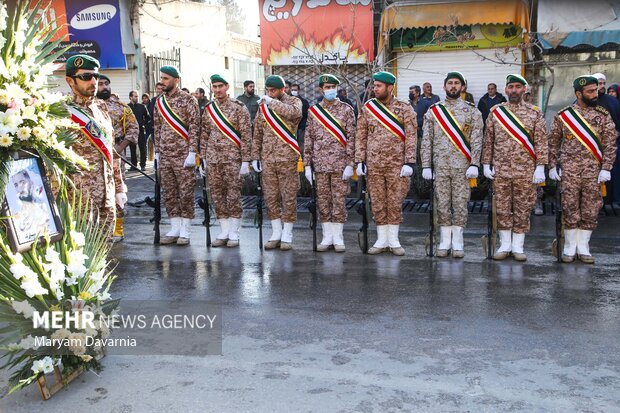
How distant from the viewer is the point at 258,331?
578 centimetres

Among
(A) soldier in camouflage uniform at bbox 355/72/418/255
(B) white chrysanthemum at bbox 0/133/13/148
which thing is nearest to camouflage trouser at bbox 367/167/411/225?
(A) soldier in camouflage uniform at bbox 355/72/418/255

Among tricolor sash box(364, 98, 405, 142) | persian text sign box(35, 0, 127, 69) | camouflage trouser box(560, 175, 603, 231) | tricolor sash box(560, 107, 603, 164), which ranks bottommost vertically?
camouflage trouser box(560, 175, 603, 231)

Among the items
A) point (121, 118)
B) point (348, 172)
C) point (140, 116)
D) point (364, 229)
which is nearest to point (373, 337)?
point (364, 229)

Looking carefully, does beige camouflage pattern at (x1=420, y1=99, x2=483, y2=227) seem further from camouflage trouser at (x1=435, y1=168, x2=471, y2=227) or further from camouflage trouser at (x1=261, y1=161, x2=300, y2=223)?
camouflage trouser at (x1=261, y1=161, x2=300, y2=223)

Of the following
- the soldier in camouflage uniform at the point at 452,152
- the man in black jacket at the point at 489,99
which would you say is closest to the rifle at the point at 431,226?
the soldier in camouflage uniform at the point at 452,152

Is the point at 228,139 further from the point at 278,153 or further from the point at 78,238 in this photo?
the point at 78,238

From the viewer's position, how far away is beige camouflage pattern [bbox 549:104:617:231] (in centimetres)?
803

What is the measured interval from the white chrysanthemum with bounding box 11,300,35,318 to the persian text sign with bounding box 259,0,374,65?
11.8m

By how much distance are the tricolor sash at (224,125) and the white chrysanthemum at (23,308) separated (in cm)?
508

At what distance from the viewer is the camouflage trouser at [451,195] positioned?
8398 millimetres

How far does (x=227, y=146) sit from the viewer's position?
9172 millimetres

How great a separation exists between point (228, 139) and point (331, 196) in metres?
1.43

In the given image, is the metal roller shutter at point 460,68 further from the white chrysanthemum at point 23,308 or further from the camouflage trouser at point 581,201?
the white chrysanthemum at point 23,308

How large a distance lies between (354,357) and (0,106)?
2.75m
